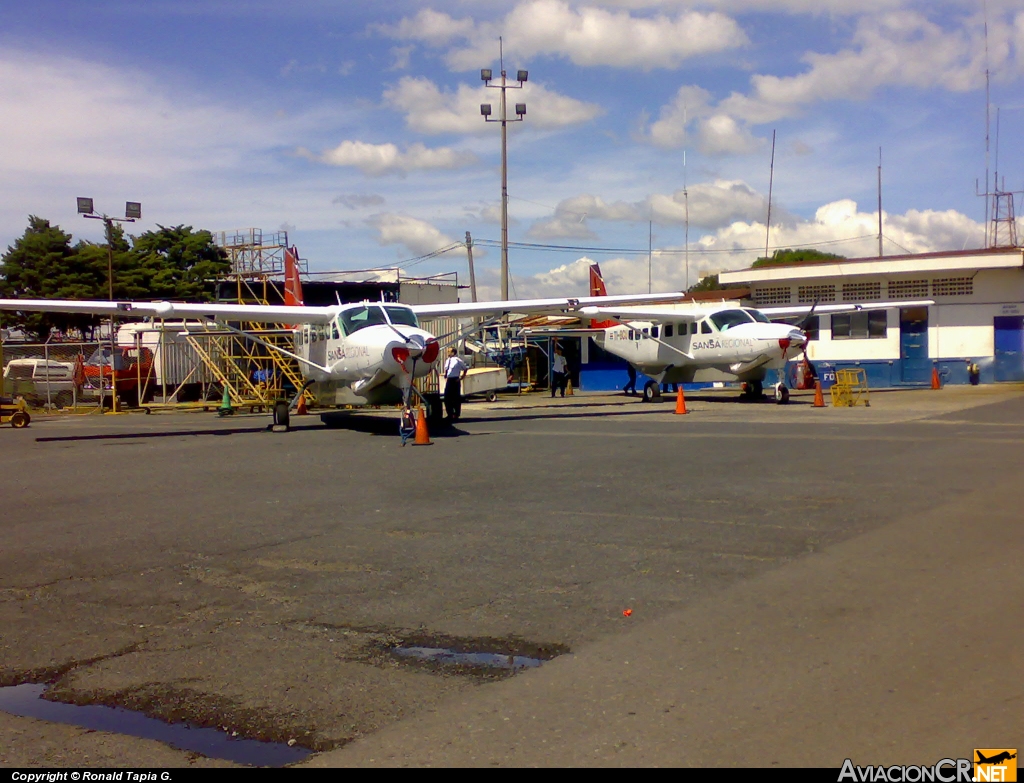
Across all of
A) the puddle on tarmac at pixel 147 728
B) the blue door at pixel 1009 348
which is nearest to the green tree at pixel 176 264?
the blue door at pixel 1009 348

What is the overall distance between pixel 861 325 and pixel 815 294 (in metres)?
2.90

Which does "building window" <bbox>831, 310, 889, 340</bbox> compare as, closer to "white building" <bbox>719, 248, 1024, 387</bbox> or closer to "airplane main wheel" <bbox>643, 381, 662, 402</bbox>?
"white building" <bbox>719, 248, 1024, 387</bbox>

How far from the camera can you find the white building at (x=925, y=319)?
33.4 meters

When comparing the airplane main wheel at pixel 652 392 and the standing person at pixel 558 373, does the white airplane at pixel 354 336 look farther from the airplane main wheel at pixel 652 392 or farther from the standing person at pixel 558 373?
the standing person at pixel 558 373

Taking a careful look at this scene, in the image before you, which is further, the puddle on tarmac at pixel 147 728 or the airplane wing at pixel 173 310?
the airplane wing at pixel 173 310

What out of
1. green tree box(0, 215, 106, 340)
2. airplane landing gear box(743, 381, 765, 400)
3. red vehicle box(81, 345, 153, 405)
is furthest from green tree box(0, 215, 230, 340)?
airplane landing gear box(743, 381, 765, 400)

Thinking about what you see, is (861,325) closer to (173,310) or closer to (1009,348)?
(1009,348)

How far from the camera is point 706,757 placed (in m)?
3.74

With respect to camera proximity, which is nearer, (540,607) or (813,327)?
(540,607)

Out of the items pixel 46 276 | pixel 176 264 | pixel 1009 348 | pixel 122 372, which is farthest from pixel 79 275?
pixel 1009 348

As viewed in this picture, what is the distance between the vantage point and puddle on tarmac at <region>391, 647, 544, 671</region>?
198 inches

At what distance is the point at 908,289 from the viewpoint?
35500 millimetres

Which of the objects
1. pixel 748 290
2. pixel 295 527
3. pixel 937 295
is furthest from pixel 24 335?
pixel 295 527

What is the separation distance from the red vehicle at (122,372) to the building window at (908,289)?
28.0 metres
